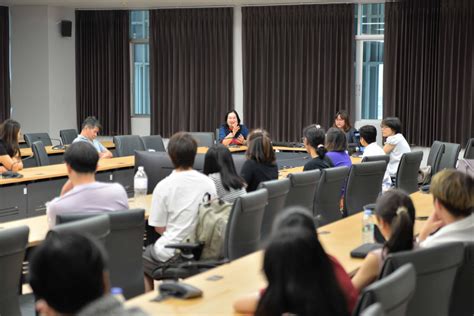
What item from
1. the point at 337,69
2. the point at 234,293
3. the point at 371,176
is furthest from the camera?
the point at 337,69

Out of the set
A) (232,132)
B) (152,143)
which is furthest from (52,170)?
(232,132)

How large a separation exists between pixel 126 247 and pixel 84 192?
1.48 feet

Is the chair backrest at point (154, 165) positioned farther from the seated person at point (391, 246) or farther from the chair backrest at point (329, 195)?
the seated person at point (391, 246)

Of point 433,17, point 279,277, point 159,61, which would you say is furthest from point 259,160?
point 159,61

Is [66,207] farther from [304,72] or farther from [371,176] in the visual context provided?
[304,72]

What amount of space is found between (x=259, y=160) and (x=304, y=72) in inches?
284

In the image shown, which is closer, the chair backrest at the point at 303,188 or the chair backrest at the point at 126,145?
the chair backrest at the point at 303,188

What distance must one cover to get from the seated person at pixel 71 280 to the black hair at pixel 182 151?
10.6ft

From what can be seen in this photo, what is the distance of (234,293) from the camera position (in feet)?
11.5

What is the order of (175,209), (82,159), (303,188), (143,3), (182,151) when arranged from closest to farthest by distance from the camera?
(82,159) → (175,209) → (182,151) → (303,188) → (143,3)

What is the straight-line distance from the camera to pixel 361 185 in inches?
282

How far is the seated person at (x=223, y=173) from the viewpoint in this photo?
5.77 m

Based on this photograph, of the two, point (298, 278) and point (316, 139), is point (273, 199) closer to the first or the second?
point (316, 139)

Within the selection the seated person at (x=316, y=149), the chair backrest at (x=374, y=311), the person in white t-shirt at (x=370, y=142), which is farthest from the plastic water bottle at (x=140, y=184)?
the chair backrest at (x=374, y=311)
